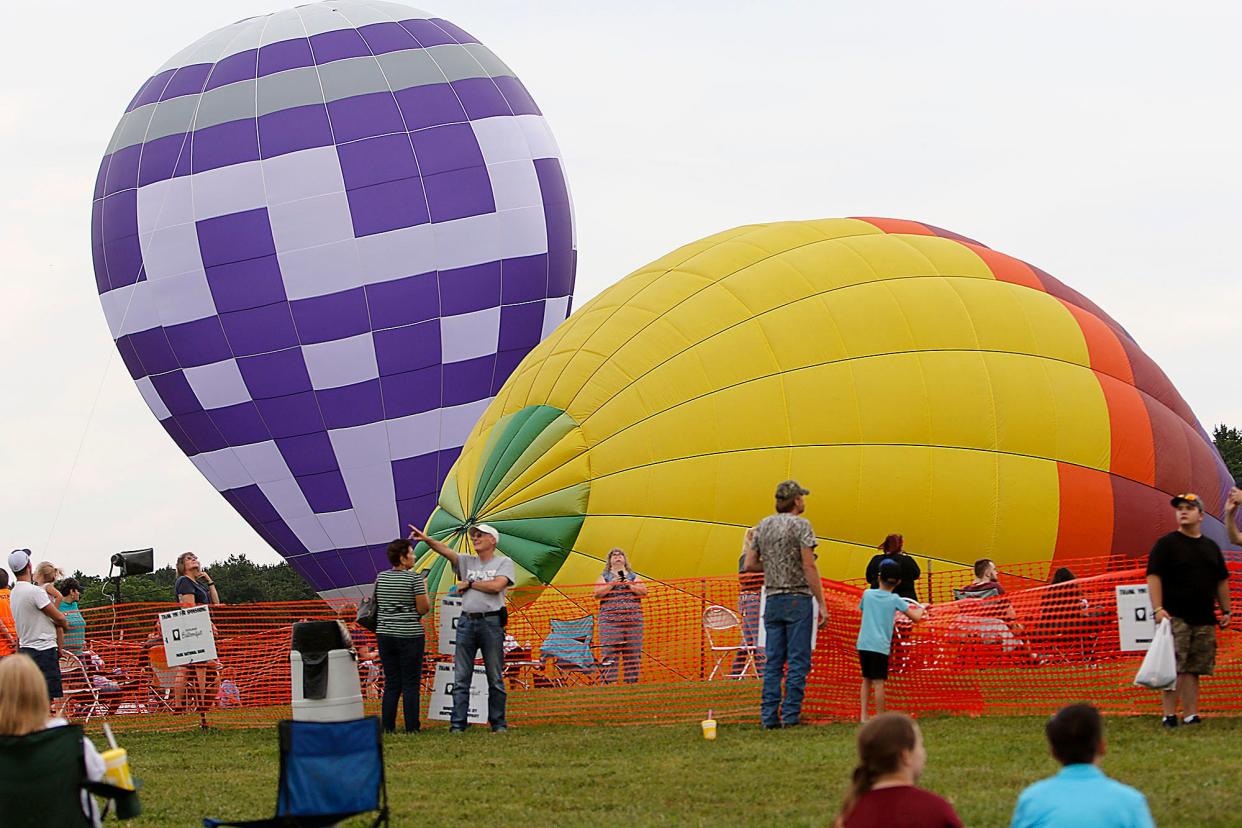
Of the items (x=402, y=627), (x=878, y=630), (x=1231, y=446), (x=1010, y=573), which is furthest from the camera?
(x=1231, y=446)

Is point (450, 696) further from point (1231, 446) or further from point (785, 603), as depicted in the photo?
point (1231, 446)

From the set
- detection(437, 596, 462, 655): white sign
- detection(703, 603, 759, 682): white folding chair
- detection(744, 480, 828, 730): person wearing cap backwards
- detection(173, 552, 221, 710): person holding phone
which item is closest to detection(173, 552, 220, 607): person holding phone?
detection(173, 552, 221, 710): person holding phone

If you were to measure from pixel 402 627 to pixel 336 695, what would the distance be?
54.6 inches

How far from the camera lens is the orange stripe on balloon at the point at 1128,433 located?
53.8 ft

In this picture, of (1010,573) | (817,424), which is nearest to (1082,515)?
(1010,573)

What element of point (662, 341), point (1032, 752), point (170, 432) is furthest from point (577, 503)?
point (170, 432)

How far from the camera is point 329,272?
22.0m

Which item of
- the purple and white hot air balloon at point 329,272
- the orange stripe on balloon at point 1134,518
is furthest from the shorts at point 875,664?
the purple and white hot air balloon at point 329,272

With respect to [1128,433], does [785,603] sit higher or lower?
lower

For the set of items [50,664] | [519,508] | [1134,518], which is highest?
[519,508]

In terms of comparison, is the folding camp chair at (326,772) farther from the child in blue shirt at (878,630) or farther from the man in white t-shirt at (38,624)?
the man in white t-shirt at (38,624)

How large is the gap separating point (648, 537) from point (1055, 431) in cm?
391

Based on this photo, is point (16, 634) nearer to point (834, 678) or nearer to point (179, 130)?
point (834, 678)

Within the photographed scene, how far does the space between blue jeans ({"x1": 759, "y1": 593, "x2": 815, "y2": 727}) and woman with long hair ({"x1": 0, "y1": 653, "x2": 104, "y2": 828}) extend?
224 inches
